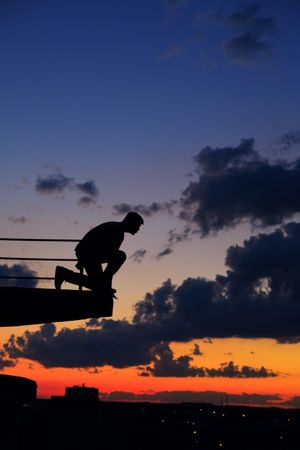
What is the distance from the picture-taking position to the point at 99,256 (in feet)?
42.6

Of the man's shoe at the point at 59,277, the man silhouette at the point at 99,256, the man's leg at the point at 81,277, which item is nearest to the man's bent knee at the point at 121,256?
the man silhouette at the point at 99,256

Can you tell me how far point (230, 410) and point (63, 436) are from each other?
73.1 meters

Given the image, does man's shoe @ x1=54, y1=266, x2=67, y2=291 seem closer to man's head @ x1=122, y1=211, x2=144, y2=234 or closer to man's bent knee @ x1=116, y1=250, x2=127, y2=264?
man's bent knee @ x1=116, y1=250, x2=127, y2=264

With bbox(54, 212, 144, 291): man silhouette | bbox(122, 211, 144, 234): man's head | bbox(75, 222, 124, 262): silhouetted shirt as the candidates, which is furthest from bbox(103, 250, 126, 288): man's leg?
bbox(122, 211, 144, 234): man's head

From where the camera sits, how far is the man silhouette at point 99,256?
12719mm

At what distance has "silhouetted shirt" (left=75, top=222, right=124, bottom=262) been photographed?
12.7 meters

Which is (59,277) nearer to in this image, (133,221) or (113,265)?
(113,265)

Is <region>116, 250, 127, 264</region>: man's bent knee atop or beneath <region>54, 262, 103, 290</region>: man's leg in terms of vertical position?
atop

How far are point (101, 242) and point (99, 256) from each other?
0.34 meters

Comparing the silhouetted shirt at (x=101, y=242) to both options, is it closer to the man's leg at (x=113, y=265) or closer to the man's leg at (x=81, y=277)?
the man's leg at (x=113, y=265)

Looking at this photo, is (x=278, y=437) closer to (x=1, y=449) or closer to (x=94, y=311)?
(x=1, y=449)

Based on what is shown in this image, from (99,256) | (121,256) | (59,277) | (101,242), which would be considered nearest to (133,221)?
(101,242)

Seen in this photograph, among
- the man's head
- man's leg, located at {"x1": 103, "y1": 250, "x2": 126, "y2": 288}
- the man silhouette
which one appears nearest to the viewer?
the man's head

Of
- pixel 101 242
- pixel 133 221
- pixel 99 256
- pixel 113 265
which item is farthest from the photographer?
pixel 113 265
